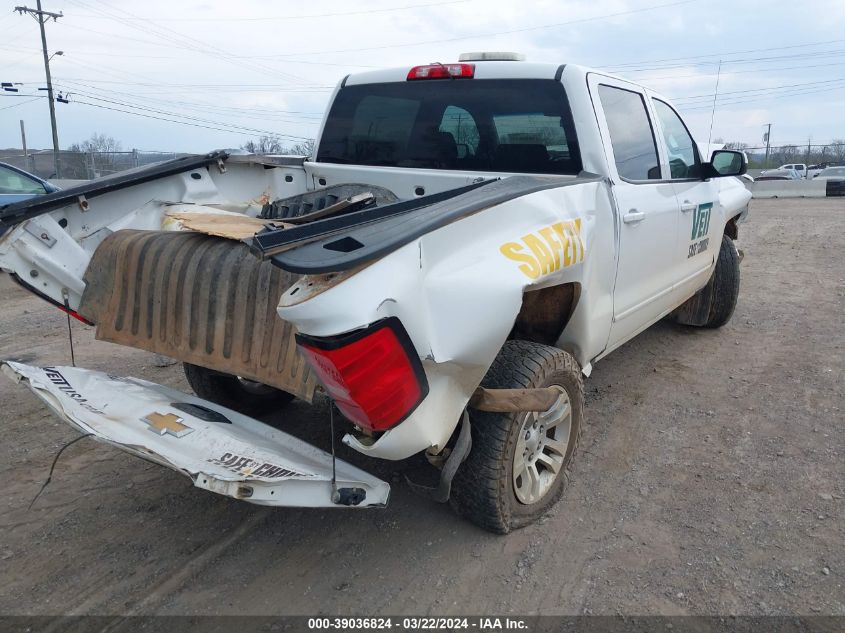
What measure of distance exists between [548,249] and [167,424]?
166 centimetres

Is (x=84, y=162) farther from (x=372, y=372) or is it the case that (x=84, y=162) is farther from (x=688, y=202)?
(x=372, y=372)

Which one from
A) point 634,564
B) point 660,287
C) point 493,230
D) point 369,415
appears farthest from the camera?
point 660,287

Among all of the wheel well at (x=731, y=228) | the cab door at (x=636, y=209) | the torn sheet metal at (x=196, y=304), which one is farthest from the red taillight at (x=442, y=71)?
the wheel well at (x=731, y=228)

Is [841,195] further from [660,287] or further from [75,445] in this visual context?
[75,445]


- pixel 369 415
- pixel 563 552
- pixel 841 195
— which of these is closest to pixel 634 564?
pixel 563 552

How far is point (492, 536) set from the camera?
2902mm

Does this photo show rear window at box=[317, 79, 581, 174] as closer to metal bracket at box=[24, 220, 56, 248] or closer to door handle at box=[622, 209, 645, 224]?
door handle at box=[622, 209, 645, 224]

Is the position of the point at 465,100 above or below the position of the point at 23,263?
above

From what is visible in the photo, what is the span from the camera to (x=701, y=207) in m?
4.71

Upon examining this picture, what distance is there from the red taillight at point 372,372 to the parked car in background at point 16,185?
9.50m

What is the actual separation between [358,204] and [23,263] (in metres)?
1.51

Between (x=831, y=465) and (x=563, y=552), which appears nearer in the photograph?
(x=563, y=552)

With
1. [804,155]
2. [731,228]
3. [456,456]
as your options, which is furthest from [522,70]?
[804,155]

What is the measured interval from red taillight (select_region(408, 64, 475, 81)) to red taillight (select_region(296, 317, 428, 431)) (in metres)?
2.23
